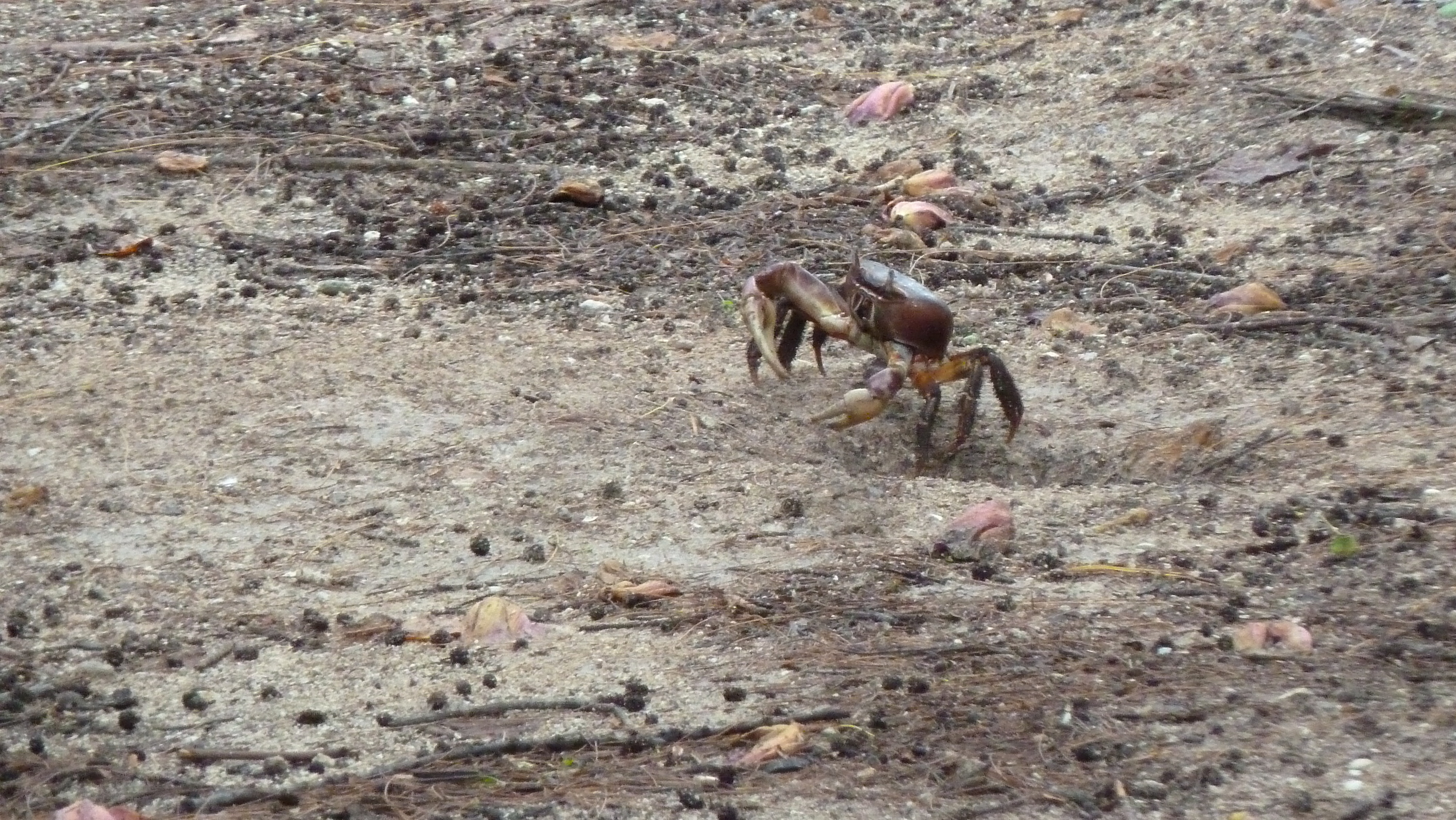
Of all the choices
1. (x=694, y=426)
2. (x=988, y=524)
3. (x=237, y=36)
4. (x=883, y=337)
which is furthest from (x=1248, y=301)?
(x=237, y=36)

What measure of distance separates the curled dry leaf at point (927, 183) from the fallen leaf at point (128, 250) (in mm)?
2693

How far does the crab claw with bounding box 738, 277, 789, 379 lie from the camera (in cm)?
454

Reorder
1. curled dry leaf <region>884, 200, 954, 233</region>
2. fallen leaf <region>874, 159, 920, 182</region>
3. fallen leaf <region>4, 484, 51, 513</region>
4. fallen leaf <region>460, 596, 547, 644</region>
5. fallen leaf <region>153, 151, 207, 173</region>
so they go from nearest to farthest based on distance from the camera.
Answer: fallen leaf <region>460, 596, 547, 644</region> < fallen leaf <region>4, 484, 51, 513</region> < curled dry leaf <region>884, 200, 954, 233</region> < fallen leaf <region>153, 151, 207, 173</region> < fallen leaf <region>874, 159, 920, 182</region>

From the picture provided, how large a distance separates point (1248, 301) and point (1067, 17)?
9.82 feet

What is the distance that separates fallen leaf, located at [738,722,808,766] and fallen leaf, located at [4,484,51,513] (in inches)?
79.4

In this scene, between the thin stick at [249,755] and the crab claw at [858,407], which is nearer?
the thin stick at [249,755]

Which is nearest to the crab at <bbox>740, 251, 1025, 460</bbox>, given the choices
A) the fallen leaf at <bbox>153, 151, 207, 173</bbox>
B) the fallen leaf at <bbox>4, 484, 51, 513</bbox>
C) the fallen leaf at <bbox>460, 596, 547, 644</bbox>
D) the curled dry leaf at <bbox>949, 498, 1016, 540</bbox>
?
the curled dry leaf at <bbox>949, 498, 1016, 540</bbox>

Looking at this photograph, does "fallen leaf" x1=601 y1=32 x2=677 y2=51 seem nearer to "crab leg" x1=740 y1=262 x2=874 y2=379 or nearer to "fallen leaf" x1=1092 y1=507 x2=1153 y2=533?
"crab leg" x1=740 y1=262 x2=874 y2=379

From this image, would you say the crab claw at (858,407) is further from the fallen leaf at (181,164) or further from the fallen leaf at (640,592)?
the fallen leaf at (181,164)

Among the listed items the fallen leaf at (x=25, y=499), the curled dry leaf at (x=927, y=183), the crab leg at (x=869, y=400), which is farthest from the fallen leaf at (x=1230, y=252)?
the fallen leaf at (x=25, y=499)

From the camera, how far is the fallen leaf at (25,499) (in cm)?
399

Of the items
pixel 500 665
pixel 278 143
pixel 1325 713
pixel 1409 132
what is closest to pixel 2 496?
pixel 500 665

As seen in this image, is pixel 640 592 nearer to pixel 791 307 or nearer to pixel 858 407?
pixel 858 407

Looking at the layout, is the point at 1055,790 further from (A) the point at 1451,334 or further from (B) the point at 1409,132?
(B) the point at 1409,132
